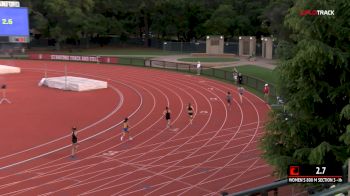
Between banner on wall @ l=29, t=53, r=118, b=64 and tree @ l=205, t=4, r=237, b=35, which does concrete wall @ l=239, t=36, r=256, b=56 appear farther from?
banner on wall @ l=29, t=53, r=118, b=64

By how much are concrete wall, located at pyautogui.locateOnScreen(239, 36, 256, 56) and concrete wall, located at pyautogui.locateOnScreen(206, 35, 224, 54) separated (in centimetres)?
284

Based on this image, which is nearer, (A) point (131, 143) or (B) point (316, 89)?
(B) point (316, 89)

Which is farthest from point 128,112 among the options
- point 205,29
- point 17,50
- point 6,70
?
point 205,29

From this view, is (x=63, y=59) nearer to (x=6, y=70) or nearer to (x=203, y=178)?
(x=6, y=70)

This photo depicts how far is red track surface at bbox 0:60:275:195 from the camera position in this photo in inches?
703

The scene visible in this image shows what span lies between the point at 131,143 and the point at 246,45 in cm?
4971

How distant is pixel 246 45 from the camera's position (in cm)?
7062

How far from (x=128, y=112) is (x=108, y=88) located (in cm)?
1079

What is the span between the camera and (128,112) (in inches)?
1244

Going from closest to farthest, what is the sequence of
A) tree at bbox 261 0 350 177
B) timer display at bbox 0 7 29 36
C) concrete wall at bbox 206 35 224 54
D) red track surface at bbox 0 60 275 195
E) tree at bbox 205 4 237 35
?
1. tree at bbox 261 0 350 177
2. red track surface at bbox 0 60 275 195
3. timer display at bbox 0 7 29 36
4. concrete wall at bbox 206 35 224 54
5. tree at bbox 205 4 237 35
